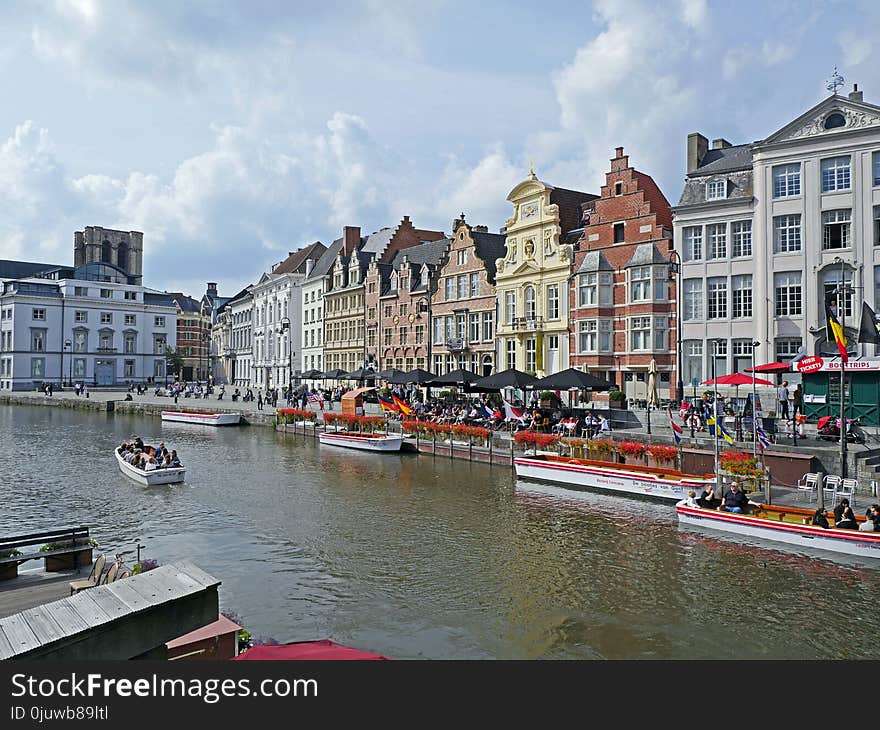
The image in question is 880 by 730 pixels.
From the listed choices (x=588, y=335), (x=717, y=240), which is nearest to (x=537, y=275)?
(x=588, y=335)

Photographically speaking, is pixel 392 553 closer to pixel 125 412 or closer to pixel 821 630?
pixel 821 630

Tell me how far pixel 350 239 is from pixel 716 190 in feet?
156

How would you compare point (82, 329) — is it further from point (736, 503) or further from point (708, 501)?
point (736, 503)

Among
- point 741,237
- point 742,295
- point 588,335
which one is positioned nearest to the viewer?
point 742,295

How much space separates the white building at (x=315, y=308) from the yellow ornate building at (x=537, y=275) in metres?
32.6

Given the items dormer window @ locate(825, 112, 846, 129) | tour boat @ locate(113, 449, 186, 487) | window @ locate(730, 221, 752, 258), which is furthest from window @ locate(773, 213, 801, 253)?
tour boat @ locate(113, 449, 186, 487)

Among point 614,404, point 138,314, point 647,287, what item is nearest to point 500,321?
point 647,287

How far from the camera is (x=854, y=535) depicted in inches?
666

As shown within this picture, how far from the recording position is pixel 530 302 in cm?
5022

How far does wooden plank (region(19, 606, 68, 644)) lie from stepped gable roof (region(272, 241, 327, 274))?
279 feet

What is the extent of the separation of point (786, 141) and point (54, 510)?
36265 millimetres

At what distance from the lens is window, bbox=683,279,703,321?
39719 millimetres

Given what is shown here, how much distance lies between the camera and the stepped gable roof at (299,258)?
8906 cm

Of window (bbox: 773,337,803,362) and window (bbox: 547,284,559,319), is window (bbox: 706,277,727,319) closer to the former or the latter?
window (bbox: 773,337,803,362)
